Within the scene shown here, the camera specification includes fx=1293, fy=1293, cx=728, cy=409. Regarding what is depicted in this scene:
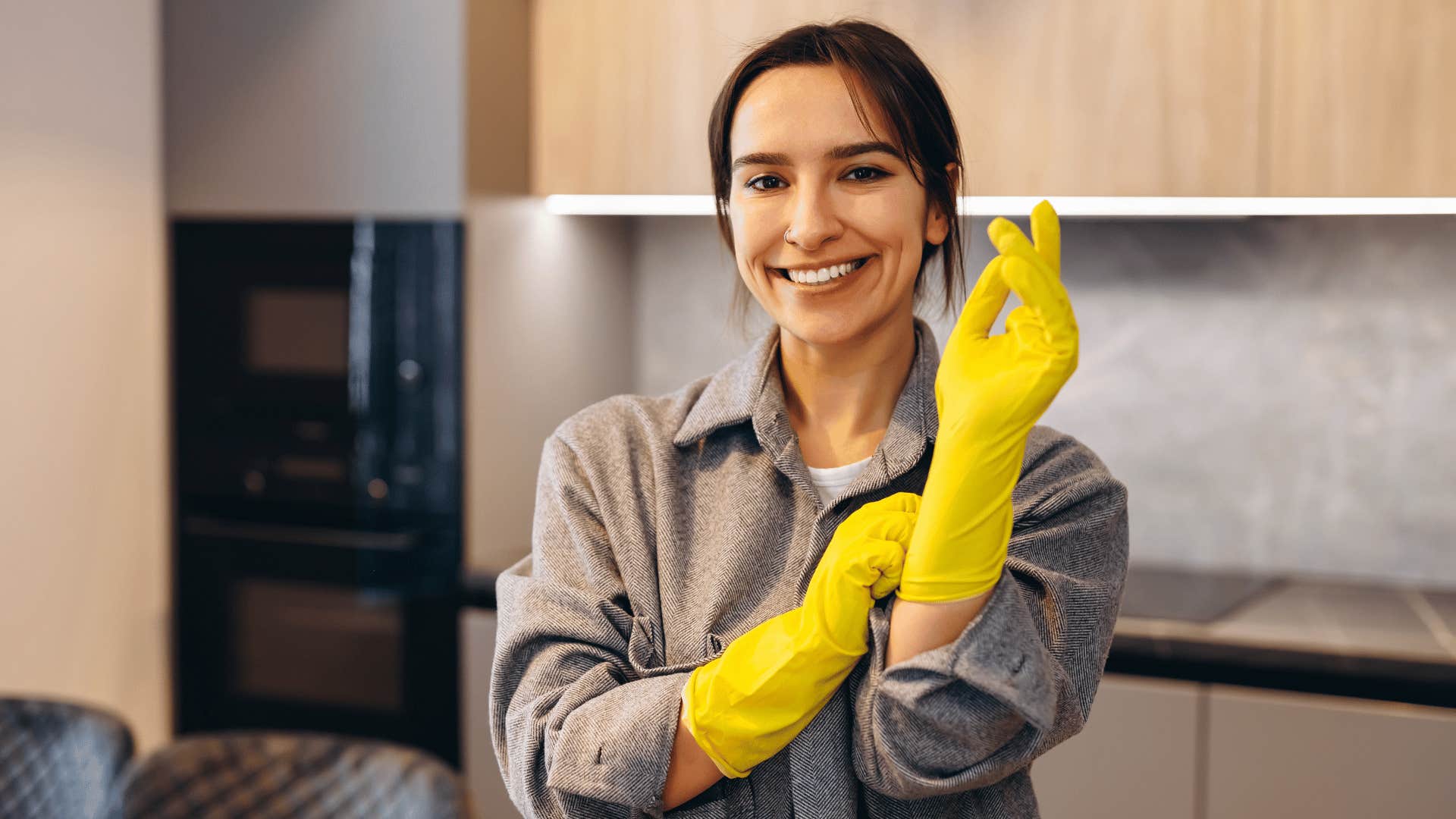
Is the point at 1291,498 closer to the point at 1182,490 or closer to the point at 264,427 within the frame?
the point at 1182,490

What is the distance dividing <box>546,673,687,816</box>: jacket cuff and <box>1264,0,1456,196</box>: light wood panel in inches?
56.3

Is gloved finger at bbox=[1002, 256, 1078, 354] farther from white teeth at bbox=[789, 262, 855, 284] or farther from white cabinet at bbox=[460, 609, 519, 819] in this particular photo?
white cabinet at bbox=[460, 609, 519, 819]

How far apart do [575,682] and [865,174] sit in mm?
425

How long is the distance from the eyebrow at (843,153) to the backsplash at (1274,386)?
1101mm

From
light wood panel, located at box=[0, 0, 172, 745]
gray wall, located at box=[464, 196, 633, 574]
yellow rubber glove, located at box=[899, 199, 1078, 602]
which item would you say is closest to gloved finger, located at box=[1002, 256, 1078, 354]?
yellow rubber glove, located at box=[899, 199, 1078, 602]

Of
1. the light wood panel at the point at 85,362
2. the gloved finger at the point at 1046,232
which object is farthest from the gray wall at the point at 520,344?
the gloved finger at the point at 1046,232

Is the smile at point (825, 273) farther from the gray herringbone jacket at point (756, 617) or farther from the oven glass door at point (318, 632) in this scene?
the oven glass door at point (318, 632)

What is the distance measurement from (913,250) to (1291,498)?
1509 millimetres

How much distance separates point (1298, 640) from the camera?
1.78 metres

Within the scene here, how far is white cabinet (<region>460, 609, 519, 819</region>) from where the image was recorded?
2.20m

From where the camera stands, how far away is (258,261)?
2363 mm

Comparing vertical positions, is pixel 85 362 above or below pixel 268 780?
above

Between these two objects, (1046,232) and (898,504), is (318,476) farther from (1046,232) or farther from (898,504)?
(1046,232)

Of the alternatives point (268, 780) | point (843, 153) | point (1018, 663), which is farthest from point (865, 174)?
point (268, 780)
